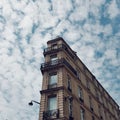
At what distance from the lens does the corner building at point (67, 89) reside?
25375mm

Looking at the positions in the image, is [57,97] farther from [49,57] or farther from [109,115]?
[109,115]

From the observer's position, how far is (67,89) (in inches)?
1073

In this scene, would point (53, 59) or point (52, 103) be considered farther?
point (53, 59)

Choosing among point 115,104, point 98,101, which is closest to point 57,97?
point 98,101

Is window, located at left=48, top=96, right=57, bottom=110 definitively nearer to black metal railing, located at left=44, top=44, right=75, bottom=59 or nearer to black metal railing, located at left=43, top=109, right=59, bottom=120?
black metal railing, located at left=43, top=109, right=59, bottom=120

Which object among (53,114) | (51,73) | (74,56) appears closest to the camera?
Answer: (53,114)

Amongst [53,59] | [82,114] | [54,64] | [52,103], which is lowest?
[82,114]

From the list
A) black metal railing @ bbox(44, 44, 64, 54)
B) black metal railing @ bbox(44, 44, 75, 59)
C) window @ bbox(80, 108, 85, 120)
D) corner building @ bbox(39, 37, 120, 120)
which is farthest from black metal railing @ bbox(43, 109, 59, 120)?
black metal railing @ bbox(44, 44, 64, 54)

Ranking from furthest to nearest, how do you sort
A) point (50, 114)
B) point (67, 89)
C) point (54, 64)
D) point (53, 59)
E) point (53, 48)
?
point (53, 48), point (53, 59), point (54, 64), point (67, 89), point (50, 114)

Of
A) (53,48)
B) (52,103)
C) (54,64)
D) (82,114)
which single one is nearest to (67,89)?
(52,103)

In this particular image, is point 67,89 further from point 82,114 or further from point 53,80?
point 82,114

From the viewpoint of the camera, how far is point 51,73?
2892 centimetres

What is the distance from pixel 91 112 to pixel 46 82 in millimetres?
8974

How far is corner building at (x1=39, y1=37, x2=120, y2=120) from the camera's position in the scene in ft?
83.3
